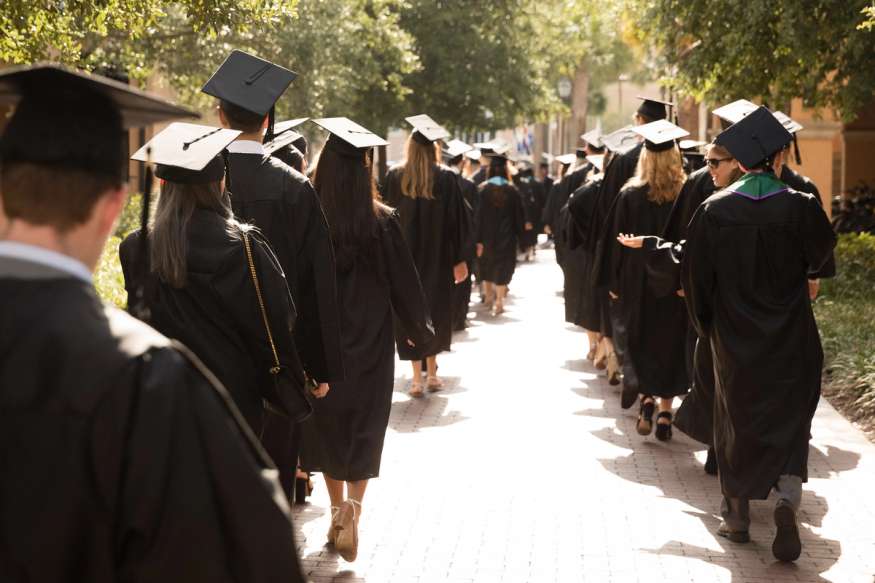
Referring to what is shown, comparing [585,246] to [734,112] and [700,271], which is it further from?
[700,271]

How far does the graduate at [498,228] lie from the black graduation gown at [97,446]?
52.9ft

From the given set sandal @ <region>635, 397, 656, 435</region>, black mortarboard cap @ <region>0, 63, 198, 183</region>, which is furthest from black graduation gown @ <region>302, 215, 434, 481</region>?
black mortarboard cap @ <region>0, 63, 198, 183</region>

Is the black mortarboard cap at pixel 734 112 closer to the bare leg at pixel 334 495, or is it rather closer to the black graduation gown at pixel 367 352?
the black graduation gown at pixel 367 352

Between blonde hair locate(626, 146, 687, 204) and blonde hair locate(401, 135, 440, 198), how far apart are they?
76.8 inches

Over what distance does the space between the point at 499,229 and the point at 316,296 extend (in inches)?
537

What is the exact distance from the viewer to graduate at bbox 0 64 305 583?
82.7 inches

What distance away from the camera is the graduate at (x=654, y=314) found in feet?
30.9

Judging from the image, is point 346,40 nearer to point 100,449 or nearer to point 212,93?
point 212,93

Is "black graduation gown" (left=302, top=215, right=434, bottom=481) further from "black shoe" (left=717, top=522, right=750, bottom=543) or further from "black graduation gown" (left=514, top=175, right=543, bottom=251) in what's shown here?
"black graduation gown" (left=514, top=175, right=543, bottom=251)

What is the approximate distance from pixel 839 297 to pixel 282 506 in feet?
45.5

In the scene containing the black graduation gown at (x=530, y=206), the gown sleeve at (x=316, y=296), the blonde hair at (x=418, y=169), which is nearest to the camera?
the gown sleeve at (x=316, y=296)

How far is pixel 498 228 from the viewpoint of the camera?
62.9ft

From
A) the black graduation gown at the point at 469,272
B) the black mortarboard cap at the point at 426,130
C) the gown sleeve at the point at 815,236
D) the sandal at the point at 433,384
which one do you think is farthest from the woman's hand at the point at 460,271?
the gown sleeve at the point at 815,236

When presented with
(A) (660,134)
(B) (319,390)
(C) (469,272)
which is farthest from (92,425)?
(C) (469,272)
